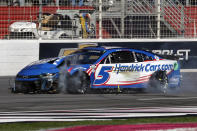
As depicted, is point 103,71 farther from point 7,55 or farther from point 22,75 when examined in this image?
point 7,55

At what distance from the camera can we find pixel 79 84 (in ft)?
39.9

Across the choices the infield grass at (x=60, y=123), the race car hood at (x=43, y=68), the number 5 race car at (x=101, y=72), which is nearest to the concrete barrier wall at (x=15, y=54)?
the number 5 race car at (x=101, y=72)

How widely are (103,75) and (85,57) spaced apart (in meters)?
0.68

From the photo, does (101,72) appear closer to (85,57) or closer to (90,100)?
(85,57)

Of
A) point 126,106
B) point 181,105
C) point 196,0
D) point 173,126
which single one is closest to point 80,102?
point 126,106

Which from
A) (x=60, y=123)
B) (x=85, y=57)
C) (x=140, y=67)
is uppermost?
(x=85, y=57)

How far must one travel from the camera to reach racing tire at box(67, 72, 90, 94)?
1211 cm

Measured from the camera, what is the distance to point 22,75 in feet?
39.5

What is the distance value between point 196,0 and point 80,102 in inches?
419

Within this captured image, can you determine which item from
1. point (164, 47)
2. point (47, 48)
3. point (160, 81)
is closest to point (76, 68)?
point (160, 81)

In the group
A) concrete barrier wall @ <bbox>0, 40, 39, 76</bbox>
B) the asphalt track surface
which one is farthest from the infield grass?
concrete barrier wall @ <bbox>0, 40, 39, 76</bbox>

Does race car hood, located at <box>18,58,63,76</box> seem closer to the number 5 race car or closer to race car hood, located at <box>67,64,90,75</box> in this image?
the number 5 race car

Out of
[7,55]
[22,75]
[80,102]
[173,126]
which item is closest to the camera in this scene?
[173,126]

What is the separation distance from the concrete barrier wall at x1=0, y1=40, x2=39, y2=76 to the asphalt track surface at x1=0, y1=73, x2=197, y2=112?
219 inches
